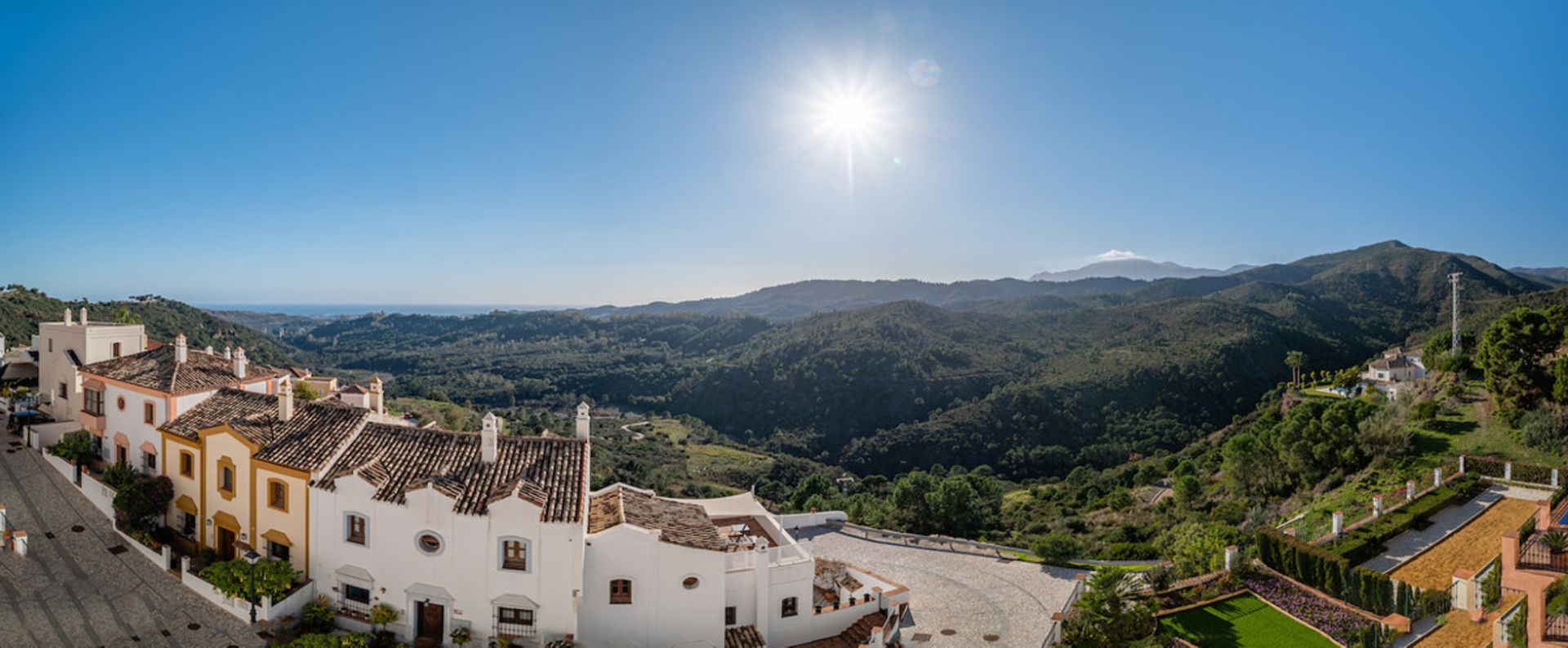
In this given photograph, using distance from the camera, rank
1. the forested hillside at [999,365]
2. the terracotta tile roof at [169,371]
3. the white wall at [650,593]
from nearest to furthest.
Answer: the white wall at [650,593] < the terracotta tile roof at [169,371] < the forested hillside at [999,365]

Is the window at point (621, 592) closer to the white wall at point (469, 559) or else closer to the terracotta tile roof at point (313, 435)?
the white wall at point (469, 559)

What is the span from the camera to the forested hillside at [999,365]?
250ft

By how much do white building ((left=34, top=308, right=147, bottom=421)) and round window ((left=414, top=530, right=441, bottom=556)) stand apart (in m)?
16.8

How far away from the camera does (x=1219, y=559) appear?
70.4 feet

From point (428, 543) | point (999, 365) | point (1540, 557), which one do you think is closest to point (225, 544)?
point (428, 543)

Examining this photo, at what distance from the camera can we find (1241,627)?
18109 millimetres

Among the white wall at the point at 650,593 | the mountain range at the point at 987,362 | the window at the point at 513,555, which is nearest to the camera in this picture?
the window at the point at 513,555

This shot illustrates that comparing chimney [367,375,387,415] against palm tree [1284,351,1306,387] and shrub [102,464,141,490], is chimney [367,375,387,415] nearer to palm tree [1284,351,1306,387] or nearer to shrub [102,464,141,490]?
shrub [102,464,141,490]

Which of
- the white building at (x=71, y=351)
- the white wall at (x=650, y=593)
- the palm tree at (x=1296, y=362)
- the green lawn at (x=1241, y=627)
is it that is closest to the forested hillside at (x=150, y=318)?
the white building at (x=71, y=351)

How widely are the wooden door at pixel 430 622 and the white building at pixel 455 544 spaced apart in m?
0.02

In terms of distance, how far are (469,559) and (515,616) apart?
1.65 meters

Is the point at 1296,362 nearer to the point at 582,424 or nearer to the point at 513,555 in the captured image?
the point at 582,424

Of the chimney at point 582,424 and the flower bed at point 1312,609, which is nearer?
the flower bed at point 1312,609

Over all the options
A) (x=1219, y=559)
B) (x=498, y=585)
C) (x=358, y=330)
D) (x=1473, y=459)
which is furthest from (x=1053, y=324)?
(x=358, y=330)
